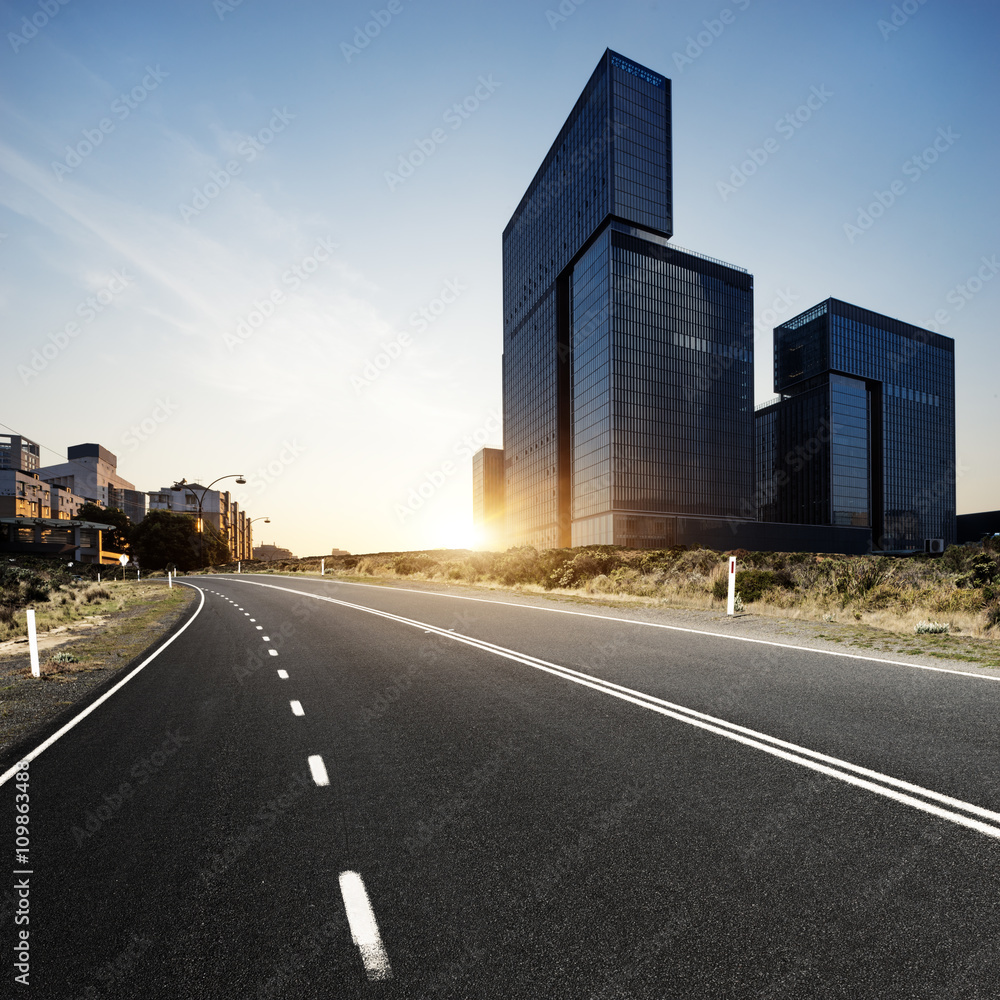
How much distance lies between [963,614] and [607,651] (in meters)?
8.59

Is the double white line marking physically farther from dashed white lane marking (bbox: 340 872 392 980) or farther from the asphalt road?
dashed white lane marking (bbox: 340 872 392 980)

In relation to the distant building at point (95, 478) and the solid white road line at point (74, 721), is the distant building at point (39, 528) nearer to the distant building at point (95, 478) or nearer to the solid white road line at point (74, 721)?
the distant building at point (95, 478)

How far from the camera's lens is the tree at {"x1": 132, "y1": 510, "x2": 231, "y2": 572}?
278ft

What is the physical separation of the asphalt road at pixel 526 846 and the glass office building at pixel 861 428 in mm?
147974

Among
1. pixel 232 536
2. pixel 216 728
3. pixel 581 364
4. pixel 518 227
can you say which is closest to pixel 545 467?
pixel 581 364

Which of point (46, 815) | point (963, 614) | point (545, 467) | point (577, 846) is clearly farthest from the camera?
point (545, 467)

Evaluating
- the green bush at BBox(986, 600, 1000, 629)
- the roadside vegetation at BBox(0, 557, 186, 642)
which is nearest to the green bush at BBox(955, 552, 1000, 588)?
the green bush at BBox(986, 600, 1000, 629)

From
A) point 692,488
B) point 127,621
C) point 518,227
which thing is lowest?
point 127,621

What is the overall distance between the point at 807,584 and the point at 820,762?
55.7 feet

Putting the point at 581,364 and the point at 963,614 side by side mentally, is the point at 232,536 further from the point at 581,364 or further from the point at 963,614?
the point at 963,614

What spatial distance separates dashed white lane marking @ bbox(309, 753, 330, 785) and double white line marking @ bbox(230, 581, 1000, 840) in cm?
334

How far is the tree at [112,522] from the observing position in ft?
334

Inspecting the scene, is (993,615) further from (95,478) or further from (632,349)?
(95,478)

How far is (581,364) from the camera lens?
119 meters
